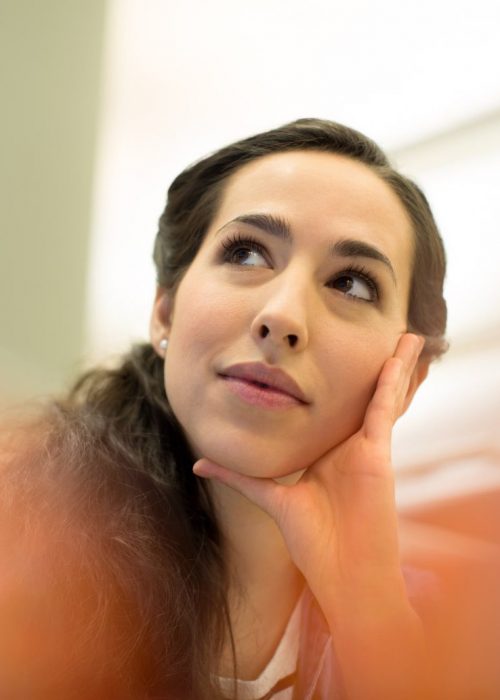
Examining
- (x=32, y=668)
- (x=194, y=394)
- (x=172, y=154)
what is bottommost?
(x=32, y=668)

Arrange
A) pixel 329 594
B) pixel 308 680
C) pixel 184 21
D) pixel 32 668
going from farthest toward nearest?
pixel 184 21, pixel 308 680, pixel 329 594, pixel 32 668

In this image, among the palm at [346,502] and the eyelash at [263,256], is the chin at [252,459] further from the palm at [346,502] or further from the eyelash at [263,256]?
the eyelash at [263,256]

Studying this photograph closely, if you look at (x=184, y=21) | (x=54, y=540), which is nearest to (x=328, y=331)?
(x=54, y=540)

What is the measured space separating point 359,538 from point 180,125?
116 cm

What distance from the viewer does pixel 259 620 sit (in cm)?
102

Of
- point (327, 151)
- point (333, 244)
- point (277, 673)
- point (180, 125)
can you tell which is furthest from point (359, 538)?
point (180, 125)

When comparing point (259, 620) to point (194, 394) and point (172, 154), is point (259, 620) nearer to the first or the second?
point (194, 394)

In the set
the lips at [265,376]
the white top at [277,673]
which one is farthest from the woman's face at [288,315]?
the white top at [277,673]

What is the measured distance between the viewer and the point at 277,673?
0.98 metres

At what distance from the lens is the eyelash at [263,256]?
0.92 m

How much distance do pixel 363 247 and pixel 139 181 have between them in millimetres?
948

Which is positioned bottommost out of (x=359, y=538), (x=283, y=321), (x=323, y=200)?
(x=359, y=538)

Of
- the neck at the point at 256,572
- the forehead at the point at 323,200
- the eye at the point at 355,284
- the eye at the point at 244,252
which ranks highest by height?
the forehead at the point at 323,200

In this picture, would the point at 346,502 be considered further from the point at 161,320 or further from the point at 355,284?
the point at 161,320
